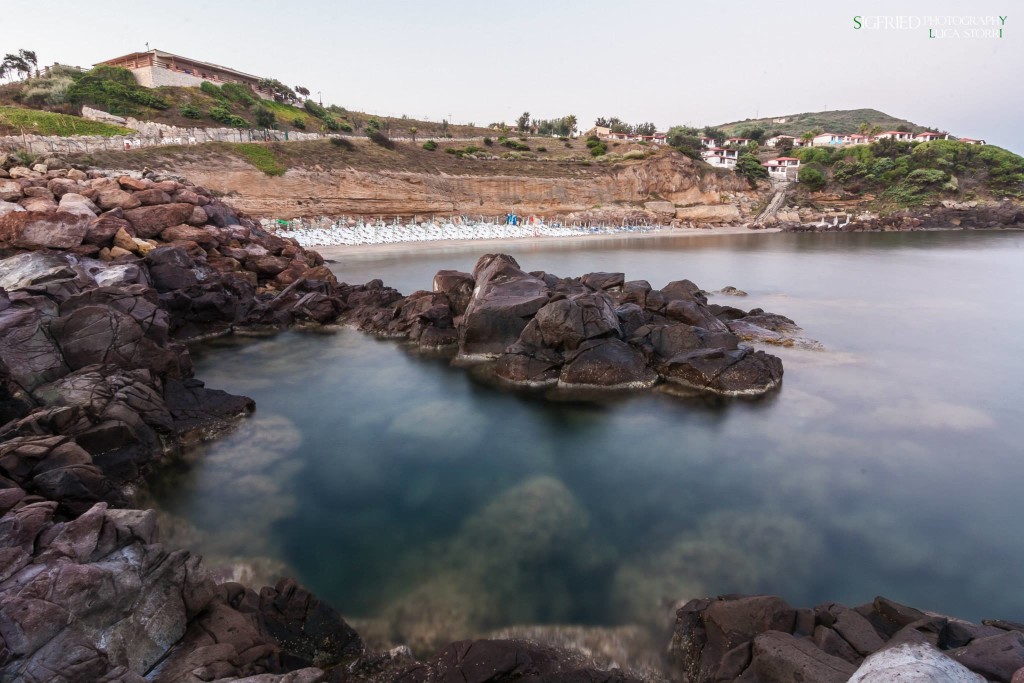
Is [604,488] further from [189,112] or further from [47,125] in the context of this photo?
[189,112]

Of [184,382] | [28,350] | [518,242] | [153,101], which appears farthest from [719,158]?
[28,350]

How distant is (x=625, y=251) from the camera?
176 ft

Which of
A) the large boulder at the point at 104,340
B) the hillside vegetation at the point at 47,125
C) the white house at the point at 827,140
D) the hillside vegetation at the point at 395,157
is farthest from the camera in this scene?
the white house at the point at 827,140

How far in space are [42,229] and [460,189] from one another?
166 ft

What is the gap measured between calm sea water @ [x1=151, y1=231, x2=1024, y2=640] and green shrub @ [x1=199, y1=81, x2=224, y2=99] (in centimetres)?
6698

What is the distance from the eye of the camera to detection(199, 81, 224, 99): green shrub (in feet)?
238

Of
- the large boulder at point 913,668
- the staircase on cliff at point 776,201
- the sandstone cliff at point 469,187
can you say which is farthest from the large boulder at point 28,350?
the staircase on cliff at point 776,201

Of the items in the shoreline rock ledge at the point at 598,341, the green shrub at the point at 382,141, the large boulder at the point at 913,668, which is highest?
the green shrub at the point at 382,141

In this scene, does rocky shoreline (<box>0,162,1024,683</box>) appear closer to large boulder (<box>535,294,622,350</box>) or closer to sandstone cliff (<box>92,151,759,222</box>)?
large boulder (<box>535,294,622,350</box>)

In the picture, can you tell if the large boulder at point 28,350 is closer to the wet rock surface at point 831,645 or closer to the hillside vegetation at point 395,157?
the wet rock surface at point 831,645

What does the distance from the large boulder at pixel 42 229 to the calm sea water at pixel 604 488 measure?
643cm

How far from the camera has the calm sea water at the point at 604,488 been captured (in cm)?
912

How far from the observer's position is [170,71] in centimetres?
7206

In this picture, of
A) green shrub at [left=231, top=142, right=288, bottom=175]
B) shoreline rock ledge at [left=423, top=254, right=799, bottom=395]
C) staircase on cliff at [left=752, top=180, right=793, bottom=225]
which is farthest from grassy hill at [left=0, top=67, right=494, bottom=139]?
staircase on cliff at [left=752, top=180, right=793, bottom=225]
